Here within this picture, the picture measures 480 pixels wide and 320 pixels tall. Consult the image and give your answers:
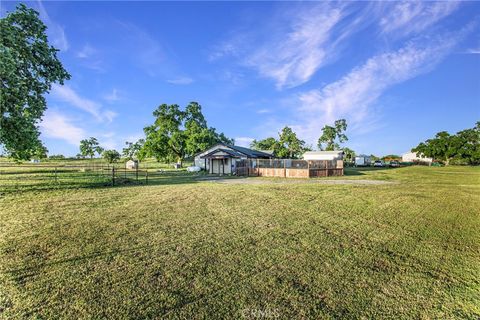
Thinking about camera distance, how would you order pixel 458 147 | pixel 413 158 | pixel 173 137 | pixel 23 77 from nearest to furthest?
pixel 23 77 < pixel 173 137 < pixel 458 147 < pixel 413 158

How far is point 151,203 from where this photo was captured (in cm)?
916

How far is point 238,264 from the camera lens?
396cm

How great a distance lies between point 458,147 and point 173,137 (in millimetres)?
68811

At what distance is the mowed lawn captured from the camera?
2.87m

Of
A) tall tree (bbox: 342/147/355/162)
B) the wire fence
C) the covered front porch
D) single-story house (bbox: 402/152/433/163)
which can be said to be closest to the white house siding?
the covered front porch

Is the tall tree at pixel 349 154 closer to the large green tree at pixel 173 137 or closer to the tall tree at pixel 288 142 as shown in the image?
the tall tree at pixel 288 142

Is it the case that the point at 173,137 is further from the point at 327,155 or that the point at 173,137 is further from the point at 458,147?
the point at 458,147

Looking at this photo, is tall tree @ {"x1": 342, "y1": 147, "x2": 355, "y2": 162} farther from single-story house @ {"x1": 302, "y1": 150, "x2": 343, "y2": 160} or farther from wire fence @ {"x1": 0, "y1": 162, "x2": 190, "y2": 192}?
wire fence @ {"x1": 0, "y1": 162, "x2": 190, "y2": 192}

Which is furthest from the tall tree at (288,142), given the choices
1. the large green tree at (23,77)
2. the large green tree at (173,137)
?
the large green tree at (23,77)

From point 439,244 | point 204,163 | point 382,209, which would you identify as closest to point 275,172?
point 204,163

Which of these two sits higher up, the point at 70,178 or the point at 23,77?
the point at 23,77

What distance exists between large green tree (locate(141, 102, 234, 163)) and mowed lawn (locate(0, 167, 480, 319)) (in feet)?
88.9

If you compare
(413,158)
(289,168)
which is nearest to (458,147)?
(413,158)

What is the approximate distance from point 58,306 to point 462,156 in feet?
262
